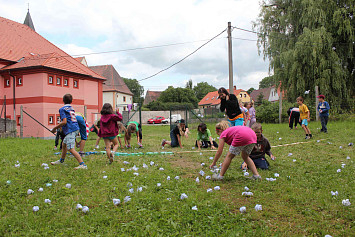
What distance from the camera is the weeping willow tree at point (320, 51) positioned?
19.8 m

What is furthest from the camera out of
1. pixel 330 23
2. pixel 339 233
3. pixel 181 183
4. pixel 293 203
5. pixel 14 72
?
pixel 14 72

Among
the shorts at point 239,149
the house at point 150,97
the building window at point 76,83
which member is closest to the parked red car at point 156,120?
the building window at point 76,83

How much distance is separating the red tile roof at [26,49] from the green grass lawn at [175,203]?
19891 mm

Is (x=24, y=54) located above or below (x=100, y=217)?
above

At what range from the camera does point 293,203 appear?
3.64m

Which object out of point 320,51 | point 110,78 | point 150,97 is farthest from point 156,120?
point 150,97

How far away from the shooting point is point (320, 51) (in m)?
19.8

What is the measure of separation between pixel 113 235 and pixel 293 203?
258cm

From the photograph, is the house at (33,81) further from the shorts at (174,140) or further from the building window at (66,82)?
the shorts at (174,140)

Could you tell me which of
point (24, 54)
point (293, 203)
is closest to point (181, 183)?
point (293, 203)

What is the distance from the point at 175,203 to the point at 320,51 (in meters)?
20.9

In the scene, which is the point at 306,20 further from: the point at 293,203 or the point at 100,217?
the point at 100,217

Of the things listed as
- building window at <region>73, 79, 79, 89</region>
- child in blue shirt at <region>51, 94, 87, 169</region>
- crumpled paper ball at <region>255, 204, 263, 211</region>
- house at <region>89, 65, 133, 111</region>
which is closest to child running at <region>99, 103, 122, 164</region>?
child in blue shirt at <region>51, 94, 87, 169</region>

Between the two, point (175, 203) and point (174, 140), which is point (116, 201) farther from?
point (174, 140)
